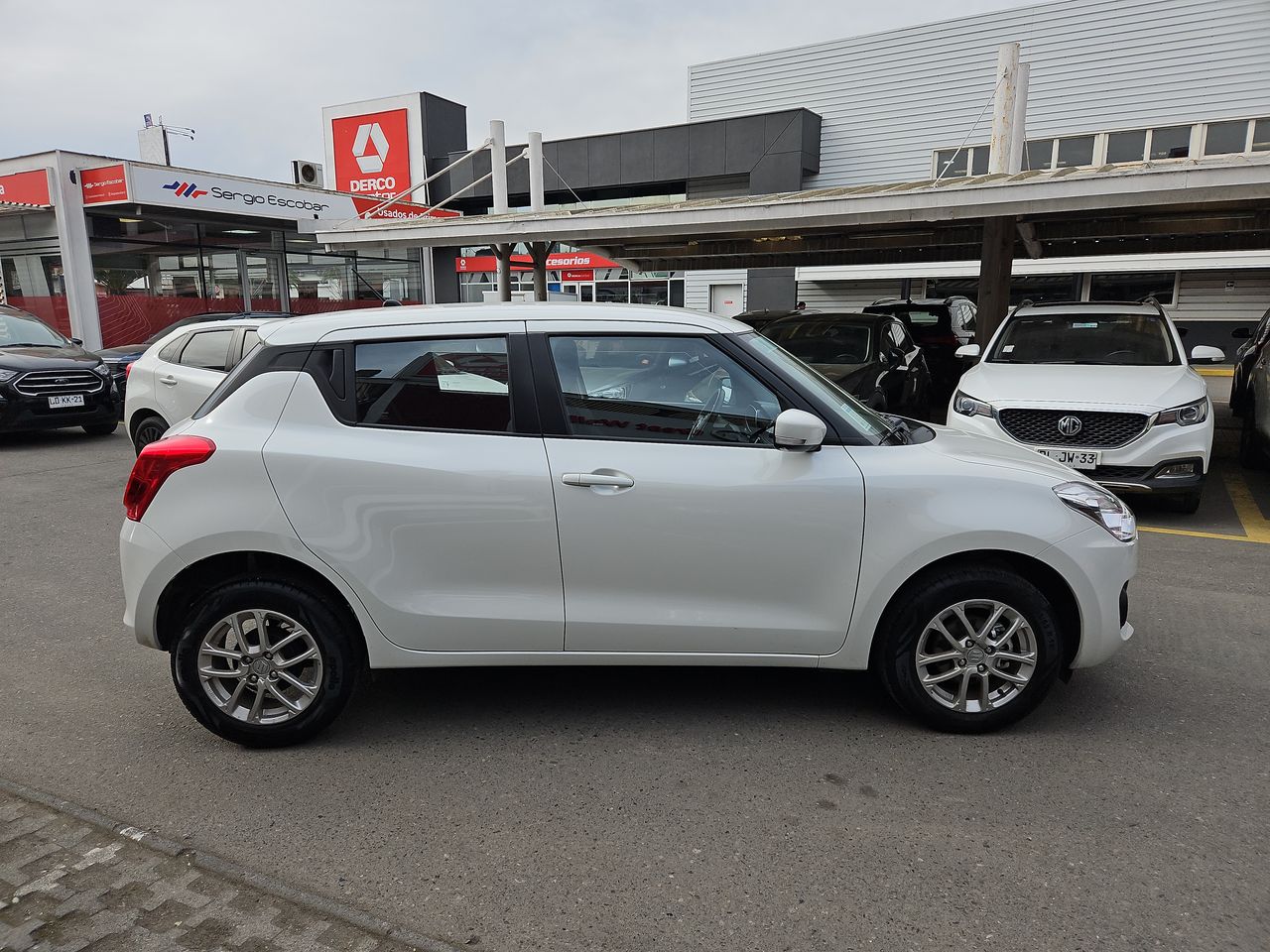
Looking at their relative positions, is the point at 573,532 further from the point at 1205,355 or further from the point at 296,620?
the point at 1205,355

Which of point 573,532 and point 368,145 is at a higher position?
point 368,145

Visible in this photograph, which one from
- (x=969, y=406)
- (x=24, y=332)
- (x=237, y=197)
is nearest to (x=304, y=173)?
(x=237, y=197)

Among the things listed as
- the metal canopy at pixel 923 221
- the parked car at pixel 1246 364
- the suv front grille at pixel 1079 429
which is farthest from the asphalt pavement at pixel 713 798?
the parked car at pixel 1246 364

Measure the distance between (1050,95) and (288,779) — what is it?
24182 millimetres

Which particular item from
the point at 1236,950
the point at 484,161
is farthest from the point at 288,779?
the point at 484,161

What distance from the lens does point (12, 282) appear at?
62.8 ft

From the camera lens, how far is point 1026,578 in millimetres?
3455

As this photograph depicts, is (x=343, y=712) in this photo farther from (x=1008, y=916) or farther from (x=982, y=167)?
(x=982, y=167)

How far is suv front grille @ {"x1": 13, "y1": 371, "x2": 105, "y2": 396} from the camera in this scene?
10711 mm

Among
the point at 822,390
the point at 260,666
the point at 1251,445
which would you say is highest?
the point at 822,390

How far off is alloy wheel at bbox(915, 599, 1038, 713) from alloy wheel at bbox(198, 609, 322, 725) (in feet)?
7.78

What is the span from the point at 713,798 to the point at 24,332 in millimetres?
12524

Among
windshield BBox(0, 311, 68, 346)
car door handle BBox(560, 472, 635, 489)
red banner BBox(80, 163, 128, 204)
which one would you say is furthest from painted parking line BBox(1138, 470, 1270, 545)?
red banner BBox(80, 163, 128, 204)

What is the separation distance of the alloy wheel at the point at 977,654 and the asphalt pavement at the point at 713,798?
19 cm
